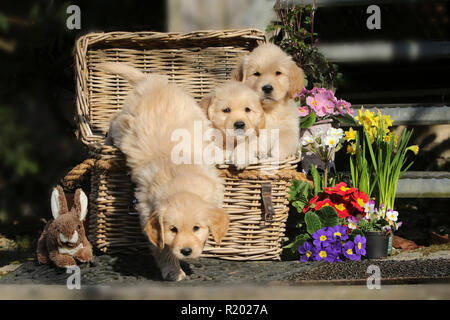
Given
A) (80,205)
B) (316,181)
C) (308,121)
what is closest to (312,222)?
(316,181)

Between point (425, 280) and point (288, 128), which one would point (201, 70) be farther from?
point (425, 280)

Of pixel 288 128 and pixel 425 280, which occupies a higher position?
pixel 288 128

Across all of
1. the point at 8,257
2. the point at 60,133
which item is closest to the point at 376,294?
the point at 8,257

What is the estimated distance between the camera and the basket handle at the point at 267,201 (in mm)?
3332

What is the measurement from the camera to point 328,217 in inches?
135

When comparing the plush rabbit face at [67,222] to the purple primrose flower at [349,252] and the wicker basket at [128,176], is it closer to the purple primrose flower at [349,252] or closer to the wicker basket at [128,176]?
the wicker basket at [128,176]

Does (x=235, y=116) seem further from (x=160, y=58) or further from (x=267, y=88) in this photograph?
(x=160, y=58)

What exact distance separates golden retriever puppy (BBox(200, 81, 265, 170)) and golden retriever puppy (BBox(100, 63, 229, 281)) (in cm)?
9

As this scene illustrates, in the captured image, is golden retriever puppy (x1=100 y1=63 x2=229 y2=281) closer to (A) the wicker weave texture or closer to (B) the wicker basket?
(B) the wicker basket

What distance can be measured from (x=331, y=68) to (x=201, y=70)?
1085 mm

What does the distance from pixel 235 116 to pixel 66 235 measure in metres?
1.23

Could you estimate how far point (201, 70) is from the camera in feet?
14.4

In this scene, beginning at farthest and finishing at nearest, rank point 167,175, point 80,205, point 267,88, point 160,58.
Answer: point 160,58
point 267,88
point 80,205
point 167,175

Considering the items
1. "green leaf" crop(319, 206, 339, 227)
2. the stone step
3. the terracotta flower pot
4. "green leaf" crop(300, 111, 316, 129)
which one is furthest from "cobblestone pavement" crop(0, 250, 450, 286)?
"green leaf" crop(300, 111, 316, 129)
